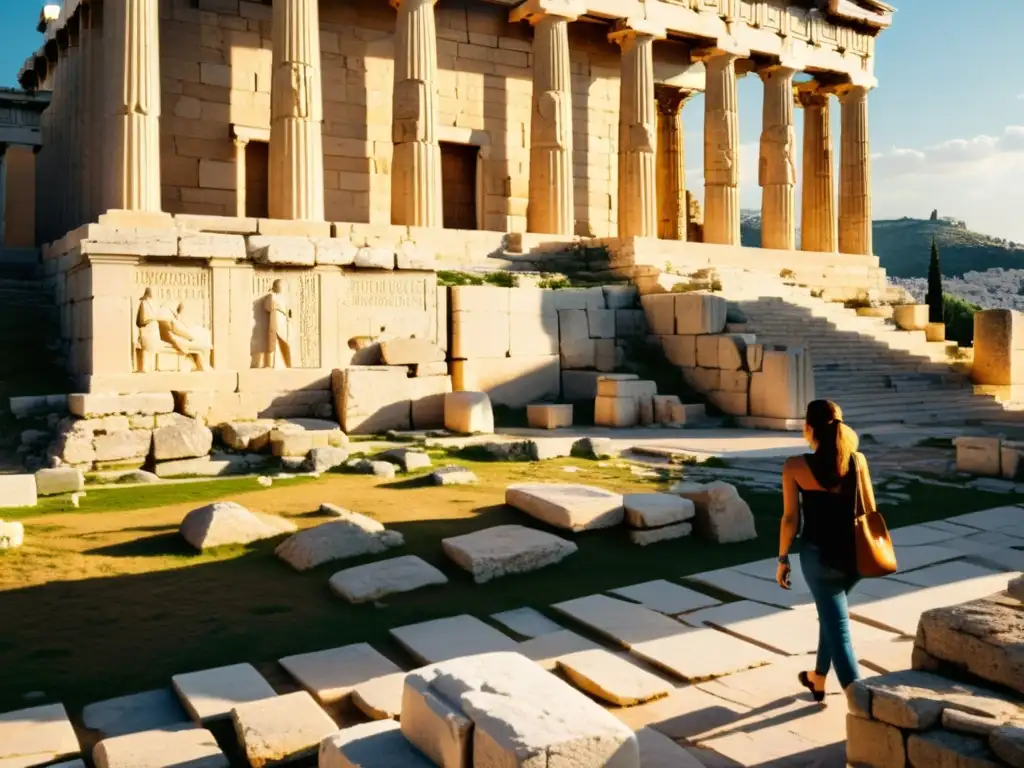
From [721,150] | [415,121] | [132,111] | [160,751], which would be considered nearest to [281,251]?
[132,111]

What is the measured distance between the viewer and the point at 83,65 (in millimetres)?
18609

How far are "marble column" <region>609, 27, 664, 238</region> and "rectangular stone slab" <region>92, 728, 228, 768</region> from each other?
18.2 m

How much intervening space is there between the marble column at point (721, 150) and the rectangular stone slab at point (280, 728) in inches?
780

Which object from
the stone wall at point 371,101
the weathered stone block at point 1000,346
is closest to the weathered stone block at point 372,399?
the stone wall at point 371,101

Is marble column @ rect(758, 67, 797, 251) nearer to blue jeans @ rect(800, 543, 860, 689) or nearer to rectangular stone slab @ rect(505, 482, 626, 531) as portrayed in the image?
rectangular stone slab @ rect(505, 482, 626, 531)

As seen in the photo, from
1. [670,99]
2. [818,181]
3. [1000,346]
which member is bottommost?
[1000,346]

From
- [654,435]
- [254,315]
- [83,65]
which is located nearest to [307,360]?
[254,315]

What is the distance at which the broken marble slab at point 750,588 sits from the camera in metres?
5.54

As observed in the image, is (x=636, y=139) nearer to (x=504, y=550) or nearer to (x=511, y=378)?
(x=511, y=378)

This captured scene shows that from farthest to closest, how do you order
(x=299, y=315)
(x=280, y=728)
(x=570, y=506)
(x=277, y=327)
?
(x=299, y=315) → (x=277, y=327) → (x=570, y=506) → (x=280, y=728)

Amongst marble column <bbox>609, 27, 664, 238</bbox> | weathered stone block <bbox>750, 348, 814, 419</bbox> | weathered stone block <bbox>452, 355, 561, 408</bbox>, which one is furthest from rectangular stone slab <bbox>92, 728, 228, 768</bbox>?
marble column <bbox>609, 27, 664, 238</bbox>

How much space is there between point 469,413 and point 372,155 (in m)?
10.6

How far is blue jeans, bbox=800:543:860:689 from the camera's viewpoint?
3936 mm

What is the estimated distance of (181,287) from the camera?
11570mm
